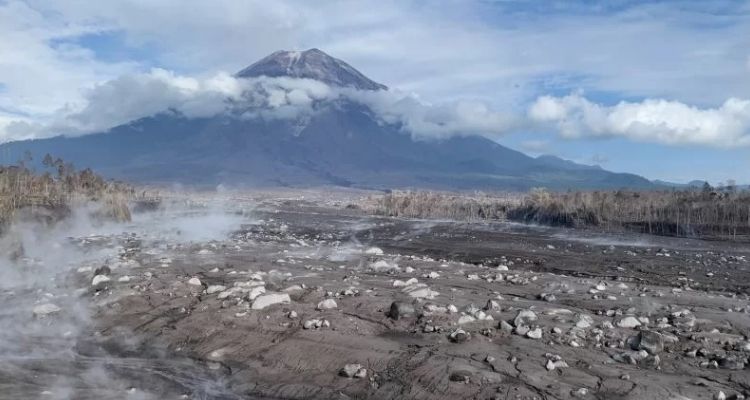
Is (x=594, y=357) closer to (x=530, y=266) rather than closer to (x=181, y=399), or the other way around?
(x=181, y=399)

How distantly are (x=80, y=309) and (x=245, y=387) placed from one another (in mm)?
6882

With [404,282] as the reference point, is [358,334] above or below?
below

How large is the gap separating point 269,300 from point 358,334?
284 centimetres

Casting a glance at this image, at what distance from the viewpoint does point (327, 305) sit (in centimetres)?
1415

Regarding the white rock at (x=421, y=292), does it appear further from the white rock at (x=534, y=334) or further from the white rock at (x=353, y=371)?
the white rock at (x=353, y=371)

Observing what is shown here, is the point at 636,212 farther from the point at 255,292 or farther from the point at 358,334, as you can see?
the point at 358,334

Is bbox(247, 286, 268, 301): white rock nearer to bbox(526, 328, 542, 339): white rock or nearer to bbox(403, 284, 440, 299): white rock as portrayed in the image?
bbox(403, 284, 440, 299): white rock

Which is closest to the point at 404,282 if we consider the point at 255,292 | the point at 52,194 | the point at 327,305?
the point at 327,305

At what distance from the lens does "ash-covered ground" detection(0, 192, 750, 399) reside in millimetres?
10242

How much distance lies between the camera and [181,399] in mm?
10367

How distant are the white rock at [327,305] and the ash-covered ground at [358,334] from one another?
24 millimetres

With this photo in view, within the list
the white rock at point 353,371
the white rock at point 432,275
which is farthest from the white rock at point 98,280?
the white rock at point 353,371

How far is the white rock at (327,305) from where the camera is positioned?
14.1m

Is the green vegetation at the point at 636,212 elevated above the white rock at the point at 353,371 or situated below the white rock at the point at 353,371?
above
